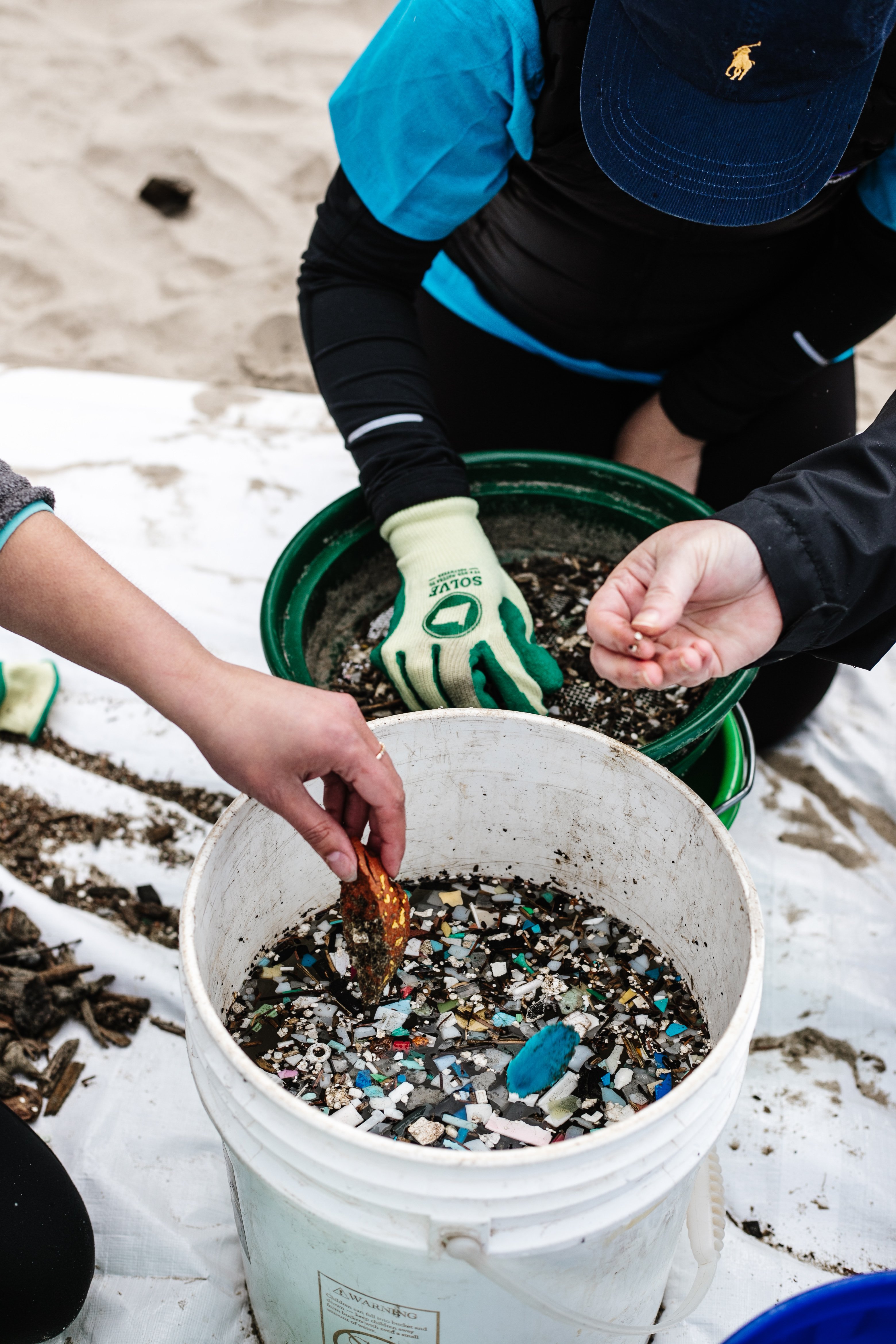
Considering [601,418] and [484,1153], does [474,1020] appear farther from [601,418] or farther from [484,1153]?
[601,418]

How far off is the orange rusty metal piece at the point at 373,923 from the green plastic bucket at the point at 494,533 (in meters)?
0.30

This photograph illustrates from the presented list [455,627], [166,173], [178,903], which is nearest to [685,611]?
[455,627]

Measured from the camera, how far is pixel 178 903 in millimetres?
1351

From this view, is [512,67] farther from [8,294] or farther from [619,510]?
[8,294]

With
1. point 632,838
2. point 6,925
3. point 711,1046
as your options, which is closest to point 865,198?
point 632,838

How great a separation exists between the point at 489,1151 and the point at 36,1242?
1.47 ft

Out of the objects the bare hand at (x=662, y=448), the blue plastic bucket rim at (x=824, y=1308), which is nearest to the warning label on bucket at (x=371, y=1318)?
the blue plastic bucket rim at (x=824, y=1308)

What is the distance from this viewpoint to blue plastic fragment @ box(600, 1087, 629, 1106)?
0.90 meters

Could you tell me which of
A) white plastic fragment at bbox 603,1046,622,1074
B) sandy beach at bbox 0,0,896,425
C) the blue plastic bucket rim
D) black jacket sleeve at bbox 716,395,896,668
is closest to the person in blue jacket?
black jacket sleeve at bbox 716,395,896,668

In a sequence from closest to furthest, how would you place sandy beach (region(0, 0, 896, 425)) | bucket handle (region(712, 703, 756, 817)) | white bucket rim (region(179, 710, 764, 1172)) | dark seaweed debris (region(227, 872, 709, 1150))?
white bucket rim (region(179, 710, 764, 1172))
dark seaweed debris (region(227, 872, 709, 1150))
bucket handle (region(712, 703, 756, 817))
sandy beach (region(0, 0, 896, 425))

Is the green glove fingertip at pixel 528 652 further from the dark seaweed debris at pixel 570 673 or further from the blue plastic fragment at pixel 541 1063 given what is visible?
the blue plastic fragment at pixel 541 1063

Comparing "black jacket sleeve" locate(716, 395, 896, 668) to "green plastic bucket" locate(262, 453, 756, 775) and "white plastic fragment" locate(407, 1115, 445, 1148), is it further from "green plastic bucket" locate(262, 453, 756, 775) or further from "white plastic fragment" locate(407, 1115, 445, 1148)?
"white plastic fragment" locate(407, 1115, 445, 1148)

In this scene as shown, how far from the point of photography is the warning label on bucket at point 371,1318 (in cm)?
77

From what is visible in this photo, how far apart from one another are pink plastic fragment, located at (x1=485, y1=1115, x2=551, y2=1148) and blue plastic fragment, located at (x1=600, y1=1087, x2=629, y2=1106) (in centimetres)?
6
